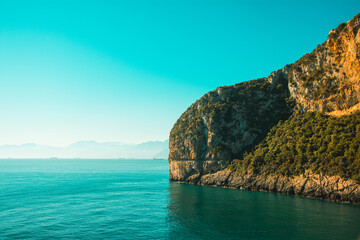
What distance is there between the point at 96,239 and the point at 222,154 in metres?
60.1

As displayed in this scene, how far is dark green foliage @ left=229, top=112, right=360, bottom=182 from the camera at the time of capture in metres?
54.2

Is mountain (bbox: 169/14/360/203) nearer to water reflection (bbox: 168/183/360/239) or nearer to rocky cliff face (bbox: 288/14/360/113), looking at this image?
rocky cliff face (bbox: 288/14/360/113)

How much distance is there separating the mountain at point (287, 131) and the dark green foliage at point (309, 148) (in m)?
0.20

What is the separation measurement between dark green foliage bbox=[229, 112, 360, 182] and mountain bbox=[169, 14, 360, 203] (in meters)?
0.20

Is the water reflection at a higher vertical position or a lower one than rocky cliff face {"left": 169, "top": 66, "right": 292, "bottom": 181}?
lower

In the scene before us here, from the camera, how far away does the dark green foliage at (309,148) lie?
54156 mm

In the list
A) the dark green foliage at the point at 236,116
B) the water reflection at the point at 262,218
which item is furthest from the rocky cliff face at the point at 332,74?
the water reflection at the point at 262,218

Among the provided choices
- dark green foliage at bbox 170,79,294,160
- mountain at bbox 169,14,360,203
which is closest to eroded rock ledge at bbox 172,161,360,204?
mountain at bbox 169,14,360,203

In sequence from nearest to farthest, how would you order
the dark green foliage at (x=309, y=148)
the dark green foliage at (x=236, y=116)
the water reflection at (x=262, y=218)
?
the water reflection at (x=262, y=218), the dark green foliage at (x=309, y=148), the dark green foliage at (x=236, y=116)

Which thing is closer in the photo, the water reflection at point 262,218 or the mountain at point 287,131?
the water reflection at point 262,218

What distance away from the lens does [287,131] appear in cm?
7819

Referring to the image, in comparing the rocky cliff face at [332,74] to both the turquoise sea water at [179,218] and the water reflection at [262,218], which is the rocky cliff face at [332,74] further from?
the water reflection at [262,218]

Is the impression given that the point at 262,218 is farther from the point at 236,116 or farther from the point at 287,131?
the point at 236,116

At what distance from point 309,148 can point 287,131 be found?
14438mm
